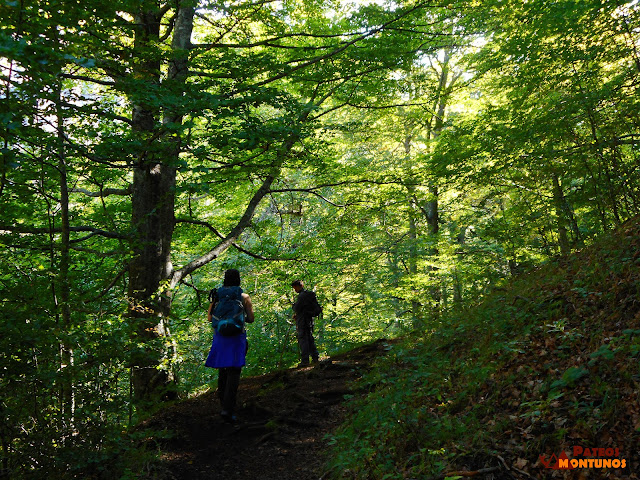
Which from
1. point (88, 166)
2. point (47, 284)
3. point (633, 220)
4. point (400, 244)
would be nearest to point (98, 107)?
point (88, 166)

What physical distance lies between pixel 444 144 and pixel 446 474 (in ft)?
27.3

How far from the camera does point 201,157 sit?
592cm

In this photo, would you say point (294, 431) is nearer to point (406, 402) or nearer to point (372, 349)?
point (406, 402)

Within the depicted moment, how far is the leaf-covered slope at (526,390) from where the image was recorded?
287 cm

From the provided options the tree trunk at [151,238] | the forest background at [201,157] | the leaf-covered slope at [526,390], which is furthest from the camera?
the tree trunk at [151,238]

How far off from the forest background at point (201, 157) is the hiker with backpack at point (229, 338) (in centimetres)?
66

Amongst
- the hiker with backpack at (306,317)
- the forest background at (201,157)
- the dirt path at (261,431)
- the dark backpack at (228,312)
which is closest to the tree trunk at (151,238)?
the forest background at (201,157)

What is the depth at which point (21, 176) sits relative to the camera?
17.9 feet

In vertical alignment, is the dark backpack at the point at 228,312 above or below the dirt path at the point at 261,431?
above

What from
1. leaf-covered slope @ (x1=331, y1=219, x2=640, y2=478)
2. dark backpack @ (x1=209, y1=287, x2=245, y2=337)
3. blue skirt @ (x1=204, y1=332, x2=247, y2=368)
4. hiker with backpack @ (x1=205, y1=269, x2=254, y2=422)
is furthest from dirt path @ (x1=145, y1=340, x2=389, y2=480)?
dark backpack @ (x1=209, y1=287, x2=245, y2=337)

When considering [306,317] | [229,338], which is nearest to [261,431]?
[229,338]

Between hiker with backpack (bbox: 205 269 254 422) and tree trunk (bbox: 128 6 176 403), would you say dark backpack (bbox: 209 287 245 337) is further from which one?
tree trunk (bbox: 128 6 176 403)

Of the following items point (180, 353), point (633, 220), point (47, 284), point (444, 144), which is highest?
point (444, 144)

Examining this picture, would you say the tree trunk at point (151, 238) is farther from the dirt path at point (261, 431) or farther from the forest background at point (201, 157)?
the dirt path at point (261, 431)
